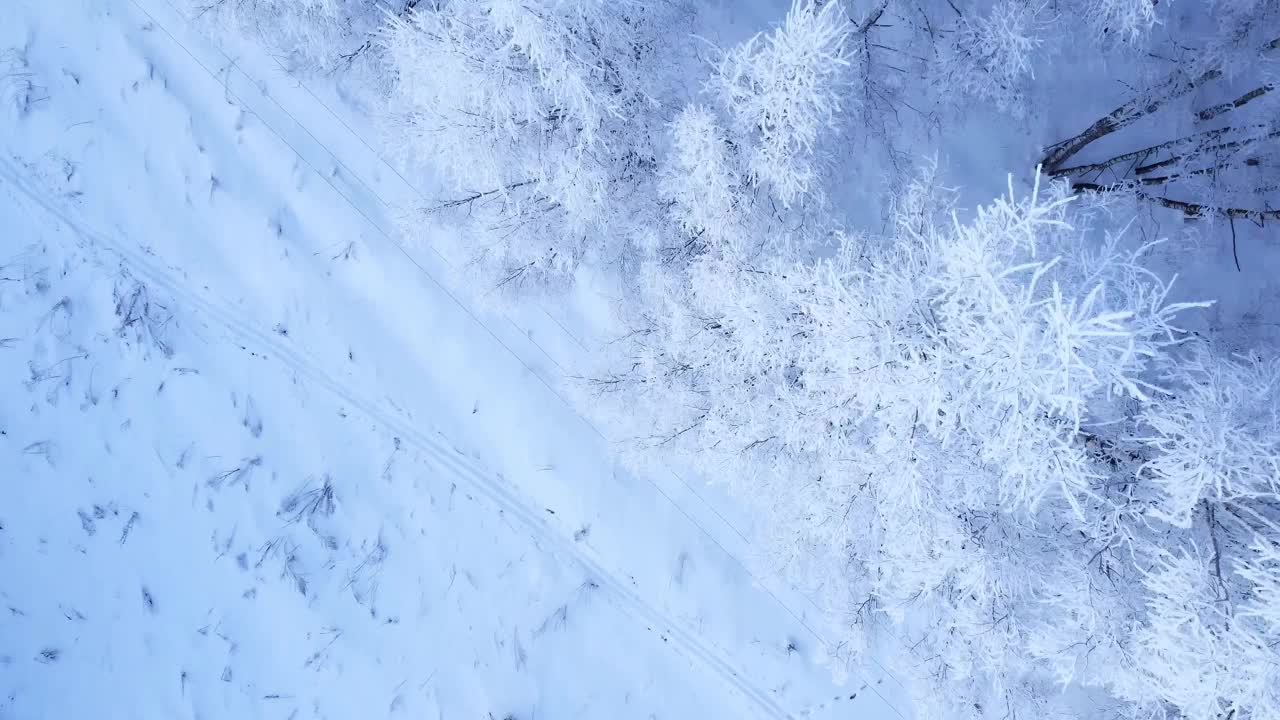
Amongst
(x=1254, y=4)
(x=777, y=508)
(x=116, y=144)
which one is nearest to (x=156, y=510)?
(x=116, y=144)

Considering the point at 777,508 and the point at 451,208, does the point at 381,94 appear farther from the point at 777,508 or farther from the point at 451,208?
the point at 777,508

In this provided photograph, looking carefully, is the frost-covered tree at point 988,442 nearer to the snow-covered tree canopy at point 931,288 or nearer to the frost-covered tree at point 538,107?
the snow-covered tree canopy at point 931,288

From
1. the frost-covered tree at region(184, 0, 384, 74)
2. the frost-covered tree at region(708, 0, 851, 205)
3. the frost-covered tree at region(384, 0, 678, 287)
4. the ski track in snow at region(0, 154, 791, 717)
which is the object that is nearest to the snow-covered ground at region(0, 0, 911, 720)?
the ski track in snow at region(0, 154, 791, 717)

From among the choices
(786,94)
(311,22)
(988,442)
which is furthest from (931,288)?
(311,22)

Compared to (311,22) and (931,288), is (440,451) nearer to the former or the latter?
(311,22)

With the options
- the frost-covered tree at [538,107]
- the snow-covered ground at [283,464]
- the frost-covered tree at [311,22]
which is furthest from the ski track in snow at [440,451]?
the frost-covered tree at [311,22]
